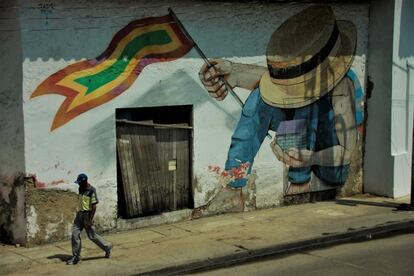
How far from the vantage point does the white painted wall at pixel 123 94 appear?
411 inches

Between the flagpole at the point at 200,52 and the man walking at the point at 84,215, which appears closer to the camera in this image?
the man walking at the point at 84,215

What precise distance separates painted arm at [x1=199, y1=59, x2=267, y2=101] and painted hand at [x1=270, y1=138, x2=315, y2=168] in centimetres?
143

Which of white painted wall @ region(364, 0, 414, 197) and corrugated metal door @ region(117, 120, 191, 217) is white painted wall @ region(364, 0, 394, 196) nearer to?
white painted wall @ region(364, 0, 414, 197)

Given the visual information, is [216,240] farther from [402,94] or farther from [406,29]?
[406,29]

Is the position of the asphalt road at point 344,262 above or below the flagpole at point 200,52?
below

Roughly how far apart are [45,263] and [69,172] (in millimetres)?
1793

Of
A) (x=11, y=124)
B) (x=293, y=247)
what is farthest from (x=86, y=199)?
(x=293, y=247)

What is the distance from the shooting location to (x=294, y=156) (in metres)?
13.7

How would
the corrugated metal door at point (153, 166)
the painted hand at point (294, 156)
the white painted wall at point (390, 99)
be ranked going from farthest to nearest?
the white painted wall at point (390, 99), the painted hand at point (294, 156), the corrugated metal door at point (153, 166)

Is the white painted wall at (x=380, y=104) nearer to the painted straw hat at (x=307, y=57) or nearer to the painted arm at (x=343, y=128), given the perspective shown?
the painted arm at (x=343, y=128)

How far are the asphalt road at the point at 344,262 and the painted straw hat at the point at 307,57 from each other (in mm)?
3953

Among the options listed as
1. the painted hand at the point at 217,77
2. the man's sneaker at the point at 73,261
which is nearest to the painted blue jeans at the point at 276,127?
the painted hand at the point at 217,77

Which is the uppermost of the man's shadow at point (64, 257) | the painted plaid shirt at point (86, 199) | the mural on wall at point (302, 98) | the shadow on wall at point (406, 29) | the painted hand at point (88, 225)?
the shadow on wall at point (406, 29)

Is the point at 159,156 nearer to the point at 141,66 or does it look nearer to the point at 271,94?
the point at 141,66
